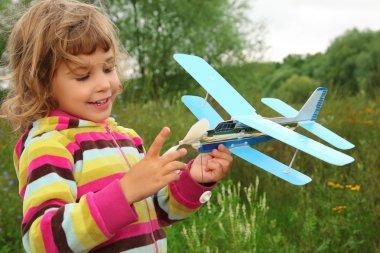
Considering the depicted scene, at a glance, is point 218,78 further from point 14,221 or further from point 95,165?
point 14,221

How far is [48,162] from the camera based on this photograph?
1.59 metres

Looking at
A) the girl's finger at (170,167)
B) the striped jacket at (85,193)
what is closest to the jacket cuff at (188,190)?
the striped jacket at (85,193)

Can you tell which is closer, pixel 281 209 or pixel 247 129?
pixel 247 129

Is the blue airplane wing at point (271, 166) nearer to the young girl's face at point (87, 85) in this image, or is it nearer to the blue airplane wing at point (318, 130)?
the blue airplane wing at point (318, 130)

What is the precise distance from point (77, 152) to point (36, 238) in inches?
12.4

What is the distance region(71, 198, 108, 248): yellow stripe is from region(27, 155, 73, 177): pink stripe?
0.17 m

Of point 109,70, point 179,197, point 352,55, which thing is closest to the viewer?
point 109,70

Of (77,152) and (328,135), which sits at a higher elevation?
(328,135)

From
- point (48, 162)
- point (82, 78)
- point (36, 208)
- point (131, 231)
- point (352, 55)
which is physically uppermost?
point (82, 78)

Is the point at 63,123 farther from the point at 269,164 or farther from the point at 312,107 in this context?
the point at 312,107

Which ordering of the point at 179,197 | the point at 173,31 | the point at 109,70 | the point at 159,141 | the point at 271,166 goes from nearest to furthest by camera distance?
the point at 159,141 → the point at 271,166 → the point at 109,70 → the point at 179,197 → the point at 173,31

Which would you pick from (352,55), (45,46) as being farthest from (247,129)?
(352,55)

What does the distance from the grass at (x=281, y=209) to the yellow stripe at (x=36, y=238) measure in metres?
1.27

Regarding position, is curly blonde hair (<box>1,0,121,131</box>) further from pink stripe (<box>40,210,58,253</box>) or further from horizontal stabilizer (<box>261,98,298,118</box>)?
horizontal stabilizer (<box>261,98,298,118</box>)
